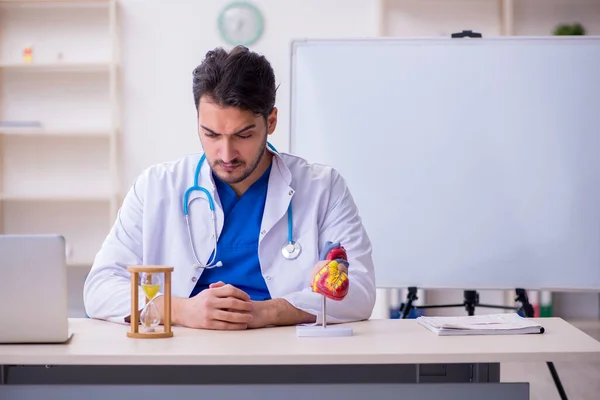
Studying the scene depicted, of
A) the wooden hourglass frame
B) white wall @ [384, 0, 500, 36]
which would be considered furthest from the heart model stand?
white wall @ [384, 0, 500, 36]

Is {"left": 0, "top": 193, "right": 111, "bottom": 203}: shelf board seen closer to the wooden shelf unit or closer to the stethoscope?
the wooden shelf unit

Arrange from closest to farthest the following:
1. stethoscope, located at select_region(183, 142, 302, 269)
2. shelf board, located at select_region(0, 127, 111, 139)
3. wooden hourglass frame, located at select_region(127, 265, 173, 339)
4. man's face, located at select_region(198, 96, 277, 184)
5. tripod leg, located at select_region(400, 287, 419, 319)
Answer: wooden hourglass frame, located at select_region(127, 265, 173, 339) < man's face, located at select_region(198, 96, 277, 184) < stethoscope, located at select_region(183, 142, 302, 269) < tripod leg, located at select_region(400, 287, 419, 319) < shelf board, located at select_region(0, 127, 111, 139)

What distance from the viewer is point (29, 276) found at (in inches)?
60.0

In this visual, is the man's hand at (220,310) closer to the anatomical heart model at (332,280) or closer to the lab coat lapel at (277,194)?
the anatomical heart model at (332,280)

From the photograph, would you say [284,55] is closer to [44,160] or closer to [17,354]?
[44,160]

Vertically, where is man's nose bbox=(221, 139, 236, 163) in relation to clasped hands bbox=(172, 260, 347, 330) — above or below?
above

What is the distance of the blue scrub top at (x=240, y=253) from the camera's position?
2.12 meters

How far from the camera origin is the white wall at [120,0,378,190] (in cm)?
484

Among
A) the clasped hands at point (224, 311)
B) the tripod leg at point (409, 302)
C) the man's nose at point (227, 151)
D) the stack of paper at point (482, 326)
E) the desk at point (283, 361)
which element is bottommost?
the tripod leg at point (409, 302)

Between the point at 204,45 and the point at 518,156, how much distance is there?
2.34 metres

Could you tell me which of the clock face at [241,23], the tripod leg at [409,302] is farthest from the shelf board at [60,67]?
the tripod leg at [409,302]

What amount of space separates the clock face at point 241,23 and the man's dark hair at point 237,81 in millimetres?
2811

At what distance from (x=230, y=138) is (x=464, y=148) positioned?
Result: 1.50m

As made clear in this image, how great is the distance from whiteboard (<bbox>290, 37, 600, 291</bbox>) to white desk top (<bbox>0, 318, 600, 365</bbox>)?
1485mm
